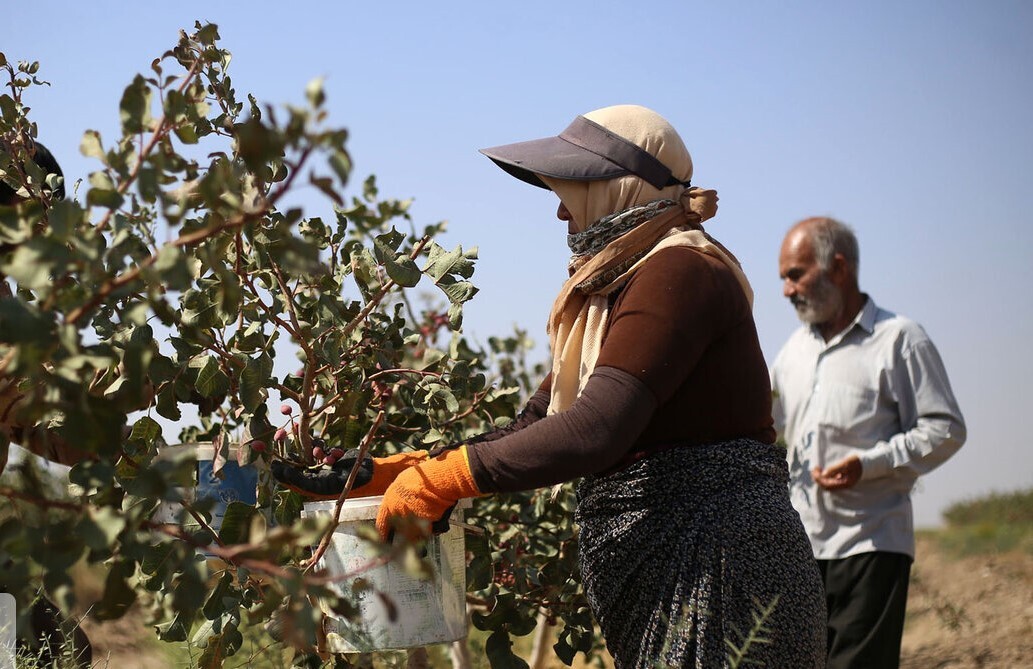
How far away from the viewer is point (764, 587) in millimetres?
2080

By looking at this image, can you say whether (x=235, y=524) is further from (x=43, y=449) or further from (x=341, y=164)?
(x=341, y=164)

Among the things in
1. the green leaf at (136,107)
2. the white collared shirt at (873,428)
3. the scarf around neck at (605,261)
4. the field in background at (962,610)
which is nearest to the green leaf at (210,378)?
the scarf around neck at (605,261)

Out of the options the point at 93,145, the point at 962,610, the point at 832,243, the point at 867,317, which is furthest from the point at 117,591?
the point at 962,610

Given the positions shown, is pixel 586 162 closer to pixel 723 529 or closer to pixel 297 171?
pixel 723 529

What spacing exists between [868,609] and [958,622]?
118 inches

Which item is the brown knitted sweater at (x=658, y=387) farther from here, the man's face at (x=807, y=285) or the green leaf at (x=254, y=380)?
the man's face at (x=807, y=285)

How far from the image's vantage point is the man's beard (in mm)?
4188

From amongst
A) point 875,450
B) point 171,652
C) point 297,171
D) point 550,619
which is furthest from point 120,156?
point 875,450

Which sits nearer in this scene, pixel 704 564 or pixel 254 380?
pixel 704 564

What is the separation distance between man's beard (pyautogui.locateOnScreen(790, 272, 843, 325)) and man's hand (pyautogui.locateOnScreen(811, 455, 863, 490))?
608 millimetres

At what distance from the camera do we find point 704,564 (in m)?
2.07

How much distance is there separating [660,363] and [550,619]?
4.69 feet

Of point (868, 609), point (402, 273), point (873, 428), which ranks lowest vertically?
point (868, 609)

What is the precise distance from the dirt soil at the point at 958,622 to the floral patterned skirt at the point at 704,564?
298 centimetres
